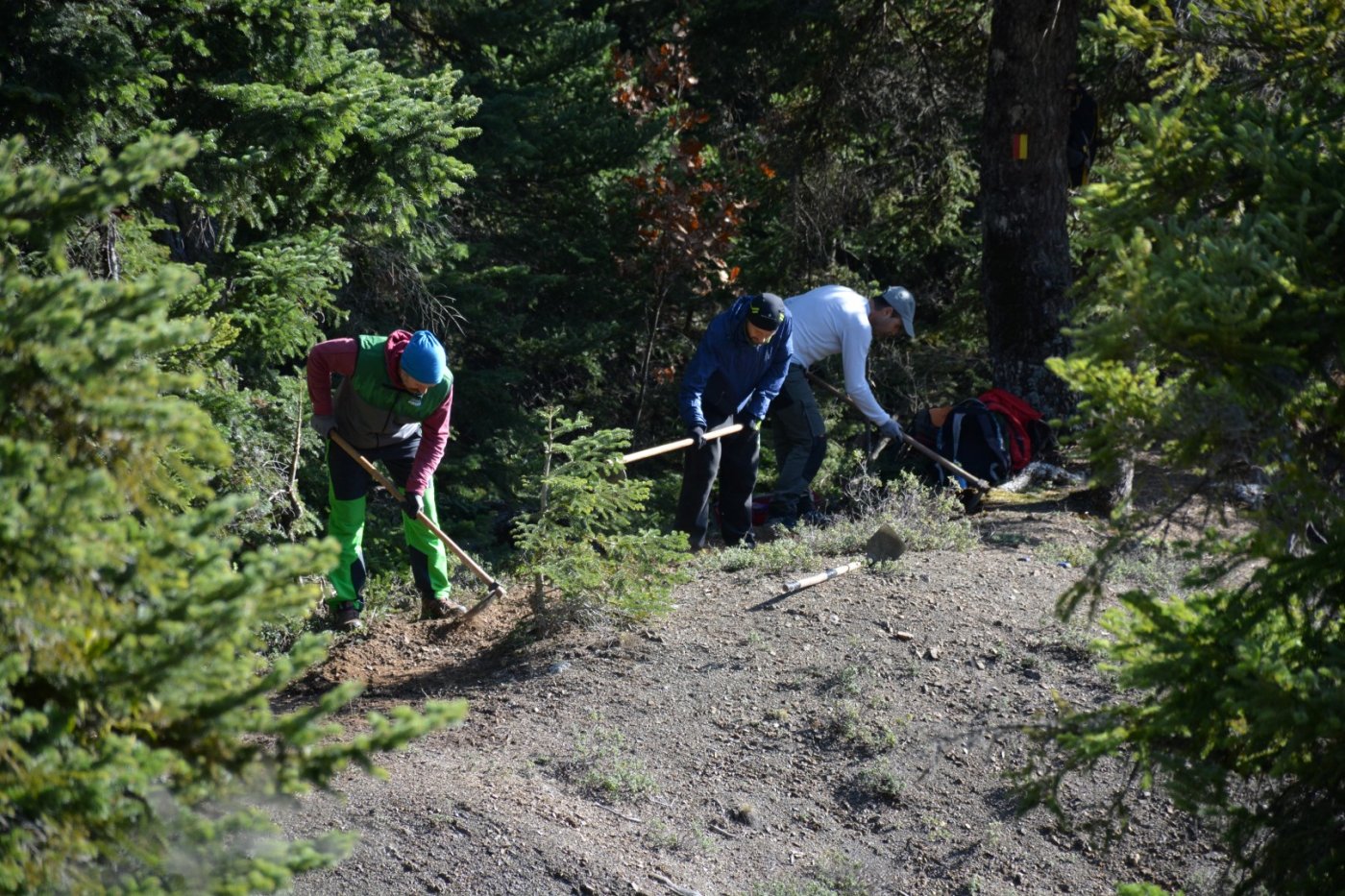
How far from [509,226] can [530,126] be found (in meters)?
1.21

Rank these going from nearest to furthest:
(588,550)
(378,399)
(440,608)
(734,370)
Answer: (588,550)
(378,399)
(440,608)
(734,370)

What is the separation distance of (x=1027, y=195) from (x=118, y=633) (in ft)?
29.1

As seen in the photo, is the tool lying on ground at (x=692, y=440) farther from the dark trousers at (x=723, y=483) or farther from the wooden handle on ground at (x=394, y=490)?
the wooden handle on ground at (x=394, y=490)

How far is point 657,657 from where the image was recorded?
239 inches

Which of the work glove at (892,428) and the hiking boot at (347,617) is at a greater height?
the work glove at (892,428)

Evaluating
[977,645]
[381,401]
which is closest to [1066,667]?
[977,645]

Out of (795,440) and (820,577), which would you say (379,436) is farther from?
(795,440)

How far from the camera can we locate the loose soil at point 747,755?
4.52 metres

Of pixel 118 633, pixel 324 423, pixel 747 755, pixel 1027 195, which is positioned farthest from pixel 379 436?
pixel 1027 195

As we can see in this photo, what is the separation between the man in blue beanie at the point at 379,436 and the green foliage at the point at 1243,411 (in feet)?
12.3

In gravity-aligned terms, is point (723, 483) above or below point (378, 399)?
below

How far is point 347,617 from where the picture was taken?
6.81 meters

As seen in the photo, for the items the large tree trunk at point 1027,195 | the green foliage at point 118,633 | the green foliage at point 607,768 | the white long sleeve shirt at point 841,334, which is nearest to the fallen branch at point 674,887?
the green foliage at point 607,768

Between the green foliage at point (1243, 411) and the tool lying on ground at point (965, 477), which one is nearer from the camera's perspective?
the green foliage at point (1243, 411)
